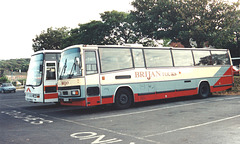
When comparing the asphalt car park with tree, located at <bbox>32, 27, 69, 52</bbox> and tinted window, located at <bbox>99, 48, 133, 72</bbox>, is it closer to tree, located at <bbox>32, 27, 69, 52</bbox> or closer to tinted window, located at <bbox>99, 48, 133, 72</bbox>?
tinted window, located at <bbox>99, 48, 133, 72</bbox>

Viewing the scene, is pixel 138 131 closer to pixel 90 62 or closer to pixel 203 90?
pixel 90 62

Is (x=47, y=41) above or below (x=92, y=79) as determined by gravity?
above

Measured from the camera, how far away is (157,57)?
46.0ft

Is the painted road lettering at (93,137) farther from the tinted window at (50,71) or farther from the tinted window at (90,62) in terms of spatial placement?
the tinted window at (50,71)

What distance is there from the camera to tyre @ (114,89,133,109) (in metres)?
12.2

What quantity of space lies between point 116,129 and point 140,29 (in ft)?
60.4

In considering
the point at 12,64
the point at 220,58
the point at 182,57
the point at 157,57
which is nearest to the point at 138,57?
the point at 157,57

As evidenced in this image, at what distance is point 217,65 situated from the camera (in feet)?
55.2

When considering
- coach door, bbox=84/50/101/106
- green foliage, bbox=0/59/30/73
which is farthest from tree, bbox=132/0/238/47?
green foliage, bbox=0/59/30/73

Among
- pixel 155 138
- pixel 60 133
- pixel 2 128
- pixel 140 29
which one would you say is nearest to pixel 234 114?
pixel 155 138

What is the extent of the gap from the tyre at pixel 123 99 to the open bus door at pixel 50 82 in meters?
3.51

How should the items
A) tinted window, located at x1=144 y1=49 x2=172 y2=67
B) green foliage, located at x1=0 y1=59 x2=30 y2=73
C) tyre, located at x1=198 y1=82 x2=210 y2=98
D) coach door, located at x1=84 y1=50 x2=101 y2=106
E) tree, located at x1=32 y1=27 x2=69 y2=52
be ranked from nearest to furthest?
coach door, located at x1=84 y1=50 x2=101 y2=106
tinted window, located at x1=144 y1=49 x2=172 y2=67
tyre, located at x1=198 y1=82 x2=210 y2=98
tree, located at x1=32 y1=27 x2=69 y2=52
green foliage, located at x1=0 y1=59 x2=30 y2=73

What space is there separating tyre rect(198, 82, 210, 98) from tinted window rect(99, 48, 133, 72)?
5.43m

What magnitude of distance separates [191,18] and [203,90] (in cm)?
816
